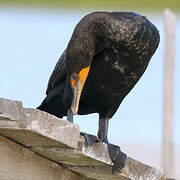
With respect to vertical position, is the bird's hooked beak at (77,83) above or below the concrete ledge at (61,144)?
above

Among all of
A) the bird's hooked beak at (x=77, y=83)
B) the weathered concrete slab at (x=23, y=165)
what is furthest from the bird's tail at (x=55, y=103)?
the weathered concrete slab at (x=23, y=165)

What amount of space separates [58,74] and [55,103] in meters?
0.24

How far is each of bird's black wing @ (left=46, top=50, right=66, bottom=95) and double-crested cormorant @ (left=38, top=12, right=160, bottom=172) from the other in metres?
0.09

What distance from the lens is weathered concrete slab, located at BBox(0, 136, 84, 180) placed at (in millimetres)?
3703

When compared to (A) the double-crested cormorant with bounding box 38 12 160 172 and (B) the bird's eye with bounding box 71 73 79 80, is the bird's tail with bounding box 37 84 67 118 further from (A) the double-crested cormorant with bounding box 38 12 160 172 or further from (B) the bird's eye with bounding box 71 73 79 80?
(B) the bird's eye with bounding box 71 73 79 80

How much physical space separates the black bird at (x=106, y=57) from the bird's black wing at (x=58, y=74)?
0.13 m

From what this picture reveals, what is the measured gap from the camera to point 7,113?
127 inches

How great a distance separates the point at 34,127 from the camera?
330 centimetres

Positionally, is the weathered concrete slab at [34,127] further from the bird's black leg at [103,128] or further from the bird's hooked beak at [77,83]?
the bird's black leg at [103,128]

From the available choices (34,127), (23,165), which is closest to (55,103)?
(23,165)

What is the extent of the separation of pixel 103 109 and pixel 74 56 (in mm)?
617

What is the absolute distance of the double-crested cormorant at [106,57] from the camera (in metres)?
4.85

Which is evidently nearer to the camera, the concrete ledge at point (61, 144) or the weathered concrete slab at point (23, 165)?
the concrete ledge at point (61, 144)

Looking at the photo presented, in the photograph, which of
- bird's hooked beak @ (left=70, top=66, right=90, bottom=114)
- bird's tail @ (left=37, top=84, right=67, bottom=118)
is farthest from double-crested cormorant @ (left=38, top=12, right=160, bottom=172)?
bird's tail @ (left=37, top=84, right=67, bottom=118)
